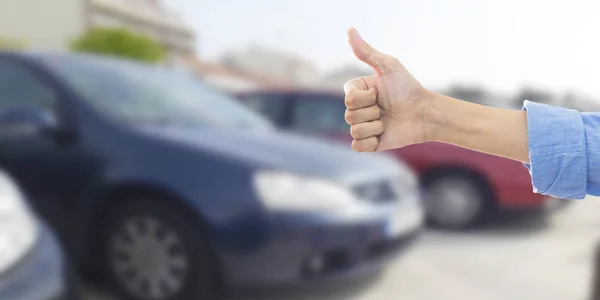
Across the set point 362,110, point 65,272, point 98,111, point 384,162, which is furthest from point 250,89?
point 362,110

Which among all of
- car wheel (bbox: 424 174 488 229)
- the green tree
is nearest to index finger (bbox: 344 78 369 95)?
car wheel (bbox: 424 174 488 229)

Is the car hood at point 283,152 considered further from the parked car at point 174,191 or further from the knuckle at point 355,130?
the knuckle at point 355,130

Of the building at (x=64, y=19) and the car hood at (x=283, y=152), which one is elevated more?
the building at (x=64, y=19)

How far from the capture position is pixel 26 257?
79.6 inches

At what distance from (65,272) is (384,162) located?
208 cm

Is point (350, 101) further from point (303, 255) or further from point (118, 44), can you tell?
point (118, 44)

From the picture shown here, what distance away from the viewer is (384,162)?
375 cm

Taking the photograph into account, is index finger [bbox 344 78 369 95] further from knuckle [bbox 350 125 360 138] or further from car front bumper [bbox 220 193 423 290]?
car front bumper [bbox 220 193 423 290]

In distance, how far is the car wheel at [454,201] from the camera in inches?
213

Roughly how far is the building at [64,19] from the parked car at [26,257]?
1032 inches

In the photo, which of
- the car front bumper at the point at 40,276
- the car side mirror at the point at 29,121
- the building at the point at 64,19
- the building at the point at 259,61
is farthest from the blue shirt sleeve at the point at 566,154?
the building at the point at 259,61

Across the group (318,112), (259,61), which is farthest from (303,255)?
(259,61)

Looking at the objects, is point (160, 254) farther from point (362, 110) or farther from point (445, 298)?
point (362, 110)

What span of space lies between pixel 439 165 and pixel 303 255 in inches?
115
